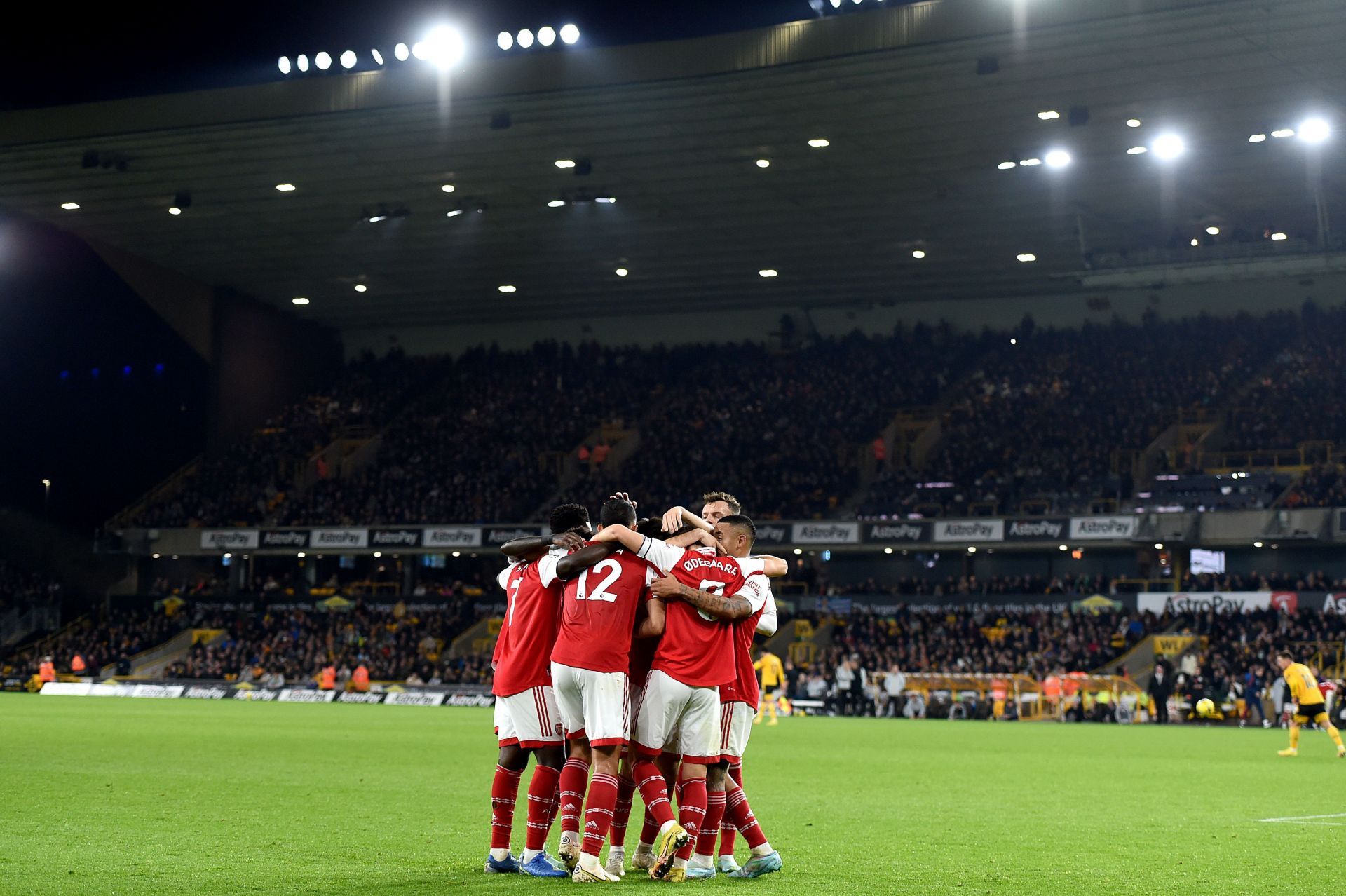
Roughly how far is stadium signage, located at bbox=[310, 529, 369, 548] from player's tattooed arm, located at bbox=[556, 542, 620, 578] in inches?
1804

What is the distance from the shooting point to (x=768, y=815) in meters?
13.1

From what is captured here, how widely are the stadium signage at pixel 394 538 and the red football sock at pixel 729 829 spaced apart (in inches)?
1748

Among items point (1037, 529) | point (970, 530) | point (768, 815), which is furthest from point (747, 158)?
point (768, 815)

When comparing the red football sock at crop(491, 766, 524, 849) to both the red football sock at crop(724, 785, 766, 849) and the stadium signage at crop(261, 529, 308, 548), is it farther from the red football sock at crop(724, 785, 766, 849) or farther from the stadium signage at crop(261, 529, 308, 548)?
the stadium signage at crop(261, 529, 308, 548)

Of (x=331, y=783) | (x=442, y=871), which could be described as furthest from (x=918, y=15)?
A: (x=442, y=871)

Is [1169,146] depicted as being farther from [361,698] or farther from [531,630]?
[531,630]

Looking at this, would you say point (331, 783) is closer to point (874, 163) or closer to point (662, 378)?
point (874, 163)

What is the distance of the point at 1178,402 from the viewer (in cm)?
4909

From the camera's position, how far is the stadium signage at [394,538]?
174 feet

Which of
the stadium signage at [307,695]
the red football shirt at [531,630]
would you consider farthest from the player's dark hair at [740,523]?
the stadium signage at [307,695]

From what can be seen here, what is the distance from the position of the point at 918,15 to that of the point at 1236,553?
22615 mm

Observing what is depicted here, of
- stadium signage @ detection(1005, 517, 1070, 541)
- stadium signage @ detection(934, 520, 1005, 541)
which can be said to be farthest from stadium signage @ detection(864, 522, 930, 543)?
stadium signage @ detection(1005, 517, 1070, 541)

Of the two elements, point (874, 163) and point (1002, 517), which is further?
point (1002, 517)

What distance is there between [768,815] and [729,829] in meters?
3.67
